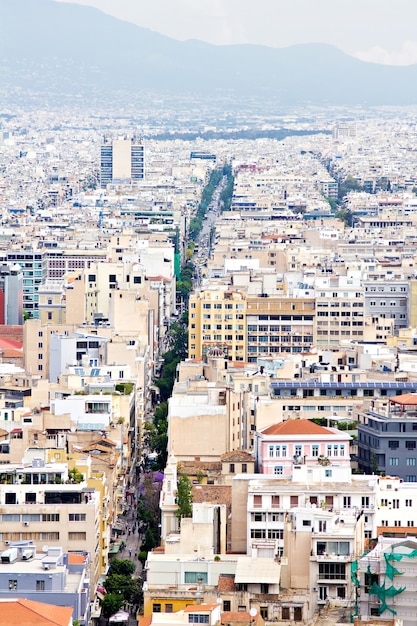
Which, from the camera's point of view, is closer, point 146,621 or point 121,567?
point 146,621

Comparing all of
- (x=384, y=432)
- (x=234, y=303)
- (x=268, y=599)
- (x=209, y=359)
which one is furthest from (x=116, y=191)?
(x=268, y=599)

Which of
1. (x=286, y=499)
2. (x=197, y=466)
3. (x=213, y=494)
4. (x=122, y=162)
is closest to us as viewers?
(x=286, y=499)

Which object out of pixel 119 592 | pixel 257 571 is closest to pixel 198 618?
pixel 257 571

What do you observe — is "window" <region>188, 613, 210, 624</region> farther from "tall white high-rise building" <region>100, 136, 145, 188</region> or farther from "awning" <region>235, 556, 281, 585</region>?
"tall white high-rise building" <region>100, 136, 145, 188</region>

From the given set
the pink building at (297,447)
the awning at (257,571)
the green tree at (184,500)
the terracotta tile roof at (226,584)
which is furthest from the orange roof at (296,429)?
the terracotta tile roof at (226,584)

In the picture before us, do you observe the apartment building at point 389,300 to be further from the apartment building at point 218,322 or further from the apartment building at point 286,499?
the apartment building at point 286,499

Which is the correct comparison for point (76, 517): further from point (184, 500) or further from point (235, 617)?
point (235, 617)
